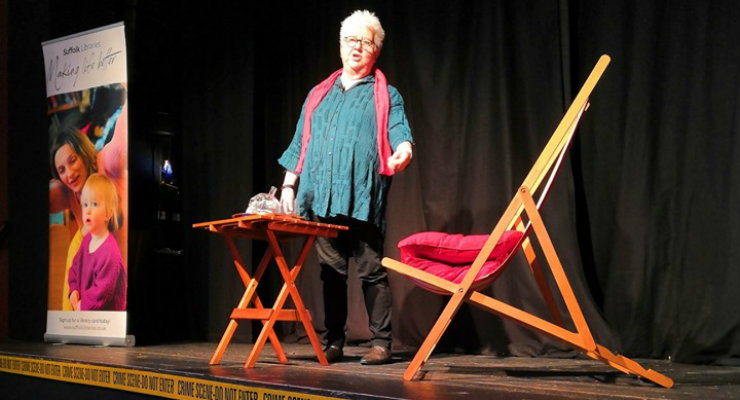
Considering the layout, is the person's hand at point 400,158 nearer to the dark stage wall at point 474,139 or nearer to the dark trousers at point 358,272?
the dark trousers at point 358,272

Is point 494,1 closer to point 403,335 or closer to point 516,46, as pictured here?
point 516,46

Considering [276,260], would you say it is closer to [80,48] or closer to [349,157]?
[349,157]

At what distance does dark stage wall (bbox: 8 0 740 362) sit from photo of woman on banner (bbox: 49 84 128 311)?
0.41 ft

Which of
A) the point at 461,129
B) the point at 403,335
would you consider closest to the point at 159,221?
the point at 403,335

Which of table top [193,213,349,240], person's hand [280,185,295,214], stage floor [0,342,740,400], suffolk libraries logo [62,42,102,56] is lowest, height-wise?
stage floor [0,342,740,400]

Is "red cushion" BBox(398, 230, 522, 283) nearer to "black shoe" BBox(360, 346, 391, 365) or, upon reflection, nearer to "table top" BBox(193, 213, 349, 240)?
"table top" BBox(193, 213, 349, 240)

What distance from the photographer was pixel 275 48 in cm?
497

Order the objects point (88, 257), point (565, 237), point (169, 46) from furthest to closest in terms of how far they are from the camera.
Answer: point (169, 46) → point (88, 257) → point (565, 237)

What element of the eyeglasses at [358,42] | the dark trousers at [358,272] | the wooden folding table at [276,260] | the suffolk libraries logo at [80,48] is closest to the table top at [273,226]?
the wooden folding table at [276,260]

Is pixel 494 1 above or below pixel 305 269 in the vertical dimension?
above

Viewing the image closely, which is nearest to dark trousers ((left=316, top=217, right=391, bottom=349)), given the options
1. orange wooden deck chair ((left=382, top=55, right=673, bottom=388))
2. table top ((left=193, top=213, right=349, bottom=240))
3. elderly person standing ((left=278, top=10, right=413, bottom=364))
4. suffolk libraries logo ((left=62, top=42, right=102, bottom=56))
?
elderly person standing ((left=278, top=10, right=413, bottom=364))

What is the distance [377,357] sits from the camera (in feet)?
10.1

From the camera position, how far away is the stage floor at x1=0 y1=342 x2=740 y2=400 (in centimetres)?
224

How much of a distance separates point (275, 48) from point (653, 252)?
285 centimetres
